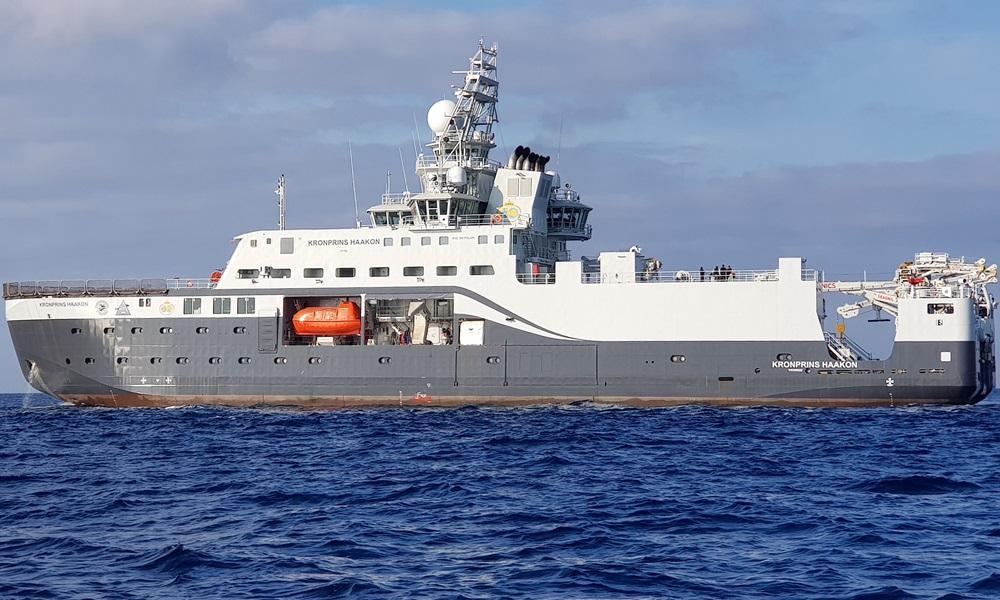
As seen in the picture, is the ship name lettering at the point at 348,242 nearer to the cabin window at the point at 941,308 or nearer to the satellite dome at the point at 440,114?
the satellite dome at the point at 440,114

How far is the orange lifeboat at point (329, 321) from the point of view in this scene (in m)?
38.7

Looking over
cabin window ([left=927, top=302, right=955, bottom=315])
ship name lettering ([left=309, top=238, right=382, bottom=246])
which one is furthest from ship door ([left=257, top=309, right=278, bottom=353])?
cabin window ([left=927, top=302, right=955, bottom=315])

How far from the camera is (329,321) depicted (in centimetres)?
3872

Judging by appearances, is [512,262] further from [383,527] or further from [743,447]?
[383,527]

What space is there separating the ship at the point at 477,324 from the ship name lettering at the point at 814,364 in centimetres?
6

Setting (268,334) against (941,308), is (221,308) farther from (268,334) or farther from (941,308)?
(941,308)

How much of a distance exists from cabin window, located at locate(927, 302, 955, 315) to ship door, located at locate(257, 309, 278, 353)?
71.9ft

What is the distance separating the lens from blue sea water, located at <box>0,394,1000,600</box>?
12.6 metres

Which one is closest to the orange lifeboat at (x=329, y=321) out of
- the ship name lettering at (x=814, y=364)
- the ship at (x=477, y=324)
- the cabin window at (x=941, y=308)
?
the ship at (x=477, y=324)

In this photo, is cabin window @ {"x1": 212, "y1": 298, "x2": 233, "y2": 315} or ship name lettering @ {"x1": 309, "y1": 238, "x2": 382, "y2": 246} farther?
cabin window @ {"x1": 212, "y1": 298, "x2": 233, "y2": 315}

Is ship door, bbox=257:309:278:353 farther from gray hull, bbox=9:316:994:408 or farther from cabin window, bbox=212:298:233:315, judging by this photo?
cabin window, bbox=212:298:233:315

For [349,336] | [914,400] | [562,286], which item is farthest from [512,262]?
[914,400]

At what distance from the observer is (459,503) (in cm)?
1770

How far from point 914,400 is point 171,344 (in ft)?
83.3
